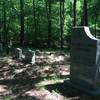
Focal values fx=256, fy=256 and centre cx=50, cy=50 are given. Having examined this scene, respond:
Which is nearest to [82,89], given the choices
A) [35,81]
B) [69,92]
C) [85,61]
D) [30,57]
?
[69,92]

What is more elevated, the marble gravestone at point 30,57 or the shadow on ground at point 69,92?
the marble gravestone at point 30,57

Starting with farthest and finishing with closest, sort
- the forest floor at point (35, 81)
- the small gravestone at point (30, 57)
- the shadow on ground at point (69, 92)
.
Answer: the small gravestone at point (30, 57) < the forest floor at point (35, 81) < the shadow on ground at point (69, 92)

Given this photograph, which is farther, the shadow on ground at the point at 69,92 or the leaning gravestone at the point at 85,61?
the leaning gravestone at the point at 85,61

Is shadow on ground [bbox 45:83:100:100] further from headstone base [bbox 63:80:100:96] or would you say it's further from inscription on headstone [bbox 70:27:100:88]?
inscription on headstone [bbox 70:27:100:88]

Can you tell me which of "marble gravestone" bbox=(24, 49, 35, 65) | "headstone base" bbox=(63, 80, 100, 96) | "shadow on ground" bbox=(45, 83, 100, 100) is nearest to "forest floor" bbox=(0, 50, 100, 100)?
"shadow on ground" bbox=(45, 83, 100, 100)

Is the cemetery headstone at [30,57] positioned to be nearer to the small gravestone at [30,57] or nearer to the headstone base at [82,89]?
the small gravestone at [30,57]

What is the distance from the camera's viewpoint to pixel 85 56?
9203 millimetres

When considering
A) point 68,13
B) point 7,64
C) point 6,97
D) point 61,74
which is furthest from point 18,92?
point 68,13

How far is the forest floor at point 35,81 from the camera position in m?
8.74

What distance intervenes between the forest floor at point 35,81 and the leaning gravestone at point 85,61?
432mm

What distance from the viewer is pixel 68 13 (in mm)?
42719

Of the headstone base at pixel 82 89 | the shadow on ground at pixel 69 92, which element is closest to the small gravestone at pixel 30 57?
the shadow on ground at pixel 69 92

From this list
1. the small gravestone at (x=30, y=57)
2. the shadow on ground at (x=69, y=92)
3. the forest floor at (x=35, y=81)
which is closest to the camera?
the shadow on ground at (x=69, y=92)

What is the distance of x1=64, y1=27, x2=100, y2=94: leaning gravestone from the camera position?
346 inches
